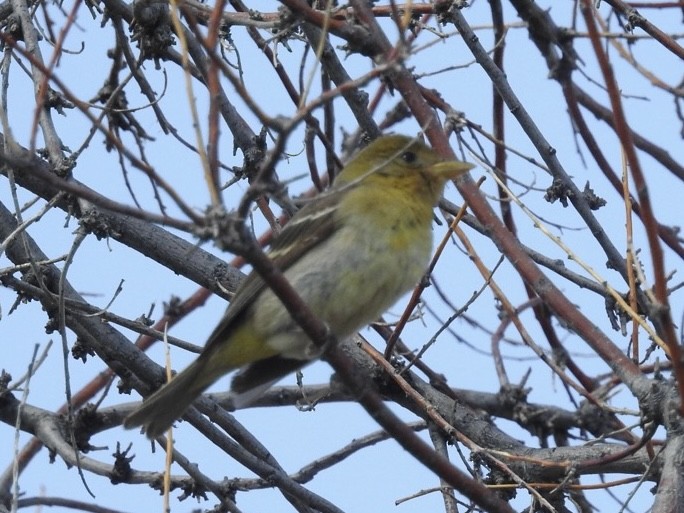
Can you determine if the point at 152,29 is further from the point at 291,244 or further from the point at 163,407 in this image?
Answer: the point at 163,407

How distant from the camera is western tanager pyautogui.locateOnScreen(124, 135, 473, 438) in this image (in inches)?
177

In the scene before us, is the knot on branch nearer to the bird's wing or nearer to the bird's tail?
the bird's wing

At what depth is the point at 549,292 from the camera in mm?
4027

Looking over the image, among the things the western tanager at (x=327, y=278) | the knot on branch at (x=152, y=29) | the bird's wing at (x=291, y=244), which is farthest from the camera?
the knot on branch at (x=152, y=29)

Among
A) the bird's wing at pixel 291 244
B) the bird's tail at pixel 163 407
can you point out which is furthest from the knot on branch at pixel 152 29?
the bird's tail at pixel 163 407

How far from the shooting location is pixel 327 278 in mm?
4500

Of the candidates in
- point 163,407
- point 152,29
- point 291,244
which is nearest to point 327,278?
point 291,244

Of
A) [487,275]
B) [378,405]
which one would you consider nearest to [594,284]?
[487,275]

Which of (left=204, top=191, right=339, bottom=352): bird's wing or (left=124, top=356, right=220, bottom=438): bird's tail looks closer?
(left=124, top=356, right=220, bottom=438): bird's tail

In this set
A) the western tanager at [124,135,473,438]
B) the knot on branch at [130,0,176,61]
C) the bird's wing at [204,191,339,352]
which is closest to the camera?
the western tanager at [124,135,473,438]

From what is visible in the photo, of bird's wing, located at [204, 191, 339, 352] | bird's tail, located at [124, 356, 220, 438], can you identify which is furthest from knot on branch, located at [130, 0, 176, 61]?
bird's tail, located at [124, 356, 220, 438]

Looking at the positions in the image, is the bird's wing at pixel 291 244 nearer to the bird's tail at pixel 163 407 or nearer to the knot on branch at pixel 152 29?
the bird's tail at pixel 163 407

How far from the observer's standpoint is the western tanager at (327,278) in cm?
449

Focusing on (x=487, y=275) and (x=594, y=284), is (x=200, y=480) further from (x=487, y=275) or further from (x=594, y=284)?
(x=594, y=284)
